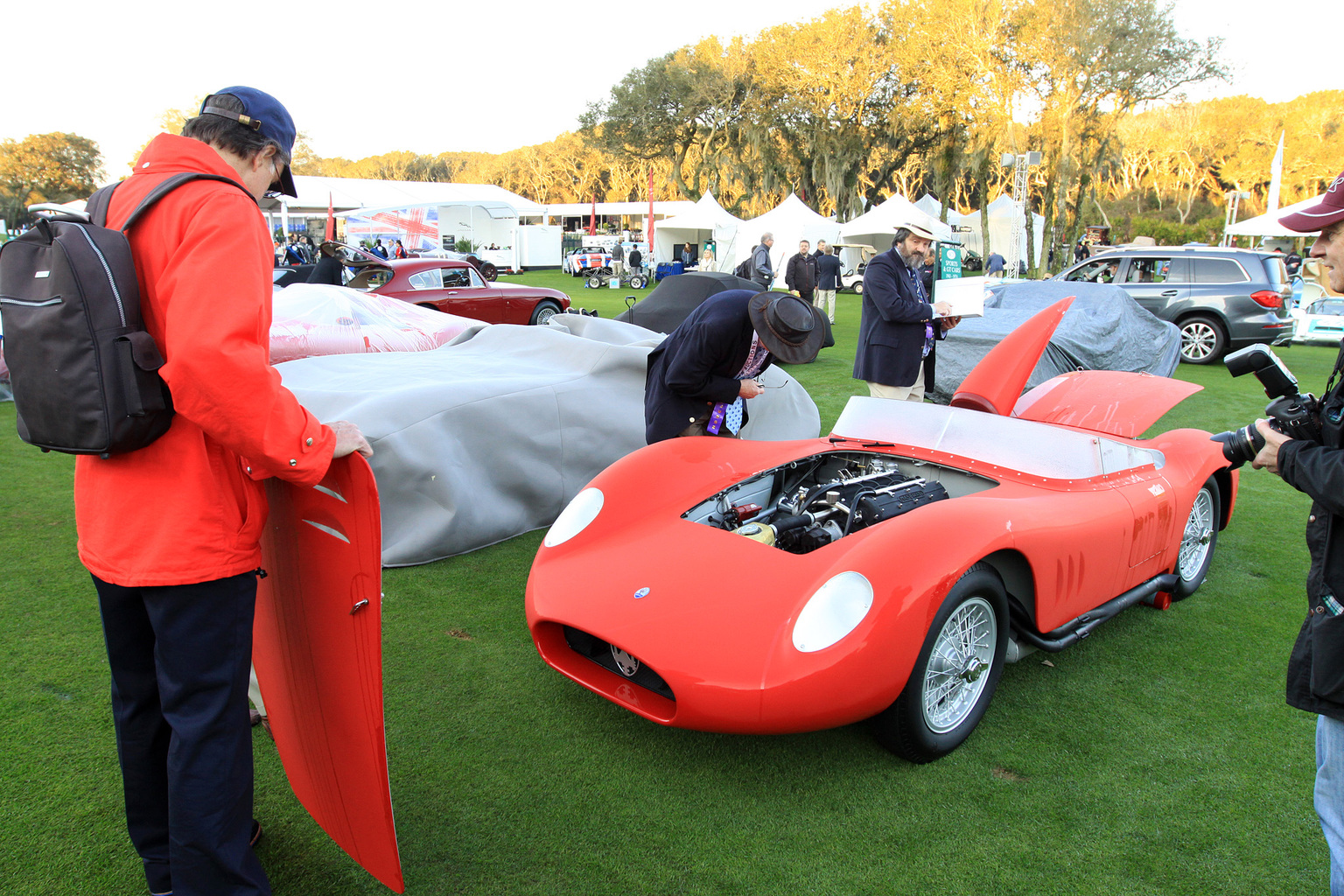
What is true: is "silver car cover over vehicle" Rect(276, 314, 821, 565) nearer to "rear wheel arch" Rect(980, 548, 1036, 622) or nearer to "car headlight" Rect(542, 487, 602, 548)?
"car headlight" Rect(542, 487, 602, 548)

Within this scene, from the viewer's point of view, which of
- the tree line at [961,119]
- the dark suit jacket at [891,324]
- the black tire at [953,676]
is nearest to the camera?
the black tire at [953,676]

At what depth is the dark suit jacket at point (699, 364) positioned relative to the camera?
12.1 feet

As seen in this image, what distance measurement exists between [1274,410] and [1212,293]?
38.6 ft

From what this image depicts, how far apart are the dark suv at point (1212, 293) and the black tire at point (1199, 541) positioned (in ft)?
27.3

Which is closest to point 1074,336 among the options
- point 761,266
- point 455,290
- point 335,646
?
point 455,290

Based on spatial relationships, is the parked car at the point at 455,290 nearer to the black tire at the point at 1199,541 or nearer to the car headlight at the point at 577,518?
the car headlight at the point at 577,518

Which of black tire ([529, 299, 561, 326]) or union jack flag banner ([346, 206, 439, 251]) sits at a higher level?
union jack flag banner ([346, 206, 439, 251])

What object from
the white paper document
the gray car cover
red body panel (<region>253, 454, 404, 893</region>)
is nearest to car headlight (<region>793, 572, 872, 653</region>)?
red body panel (<region>253, 454, 404, 893</region>)

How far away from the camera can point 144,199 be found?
1508 mm

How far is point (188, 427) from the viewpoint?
1564 millimetres

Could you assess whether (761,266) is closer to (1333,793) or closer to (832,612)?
(832,612)

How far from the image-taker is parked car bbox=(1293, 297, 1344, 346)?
12.9 m

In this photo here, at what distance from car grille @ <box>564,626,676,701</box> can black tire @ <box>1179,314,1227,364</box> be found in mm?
11588

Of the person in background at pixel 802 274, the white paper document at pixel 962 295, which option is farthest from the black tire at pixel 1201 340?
the white paper document at pixel 962 295
